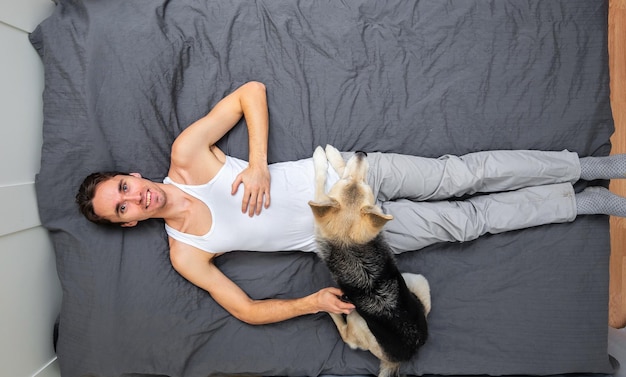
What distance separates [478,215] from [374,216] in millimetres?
755

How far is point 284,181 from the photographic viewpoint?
2.48 meters

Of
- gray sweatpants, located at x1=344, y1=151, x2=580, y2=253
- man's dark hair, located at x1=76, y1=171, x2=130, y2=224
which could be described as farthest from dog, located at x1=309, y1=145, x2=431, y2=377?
man's dark hair, located at x1=76, y1=171, x2=130, y2=224

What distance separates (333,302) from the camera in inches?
91.3

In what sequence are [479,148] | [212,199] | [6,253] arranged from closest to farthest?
[6,253] < [212,199] < [479,148]

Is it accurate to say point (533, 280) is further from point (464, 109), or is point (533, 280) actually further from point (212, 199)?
point (212, 199)

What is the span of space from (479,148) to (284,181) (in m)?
1.13

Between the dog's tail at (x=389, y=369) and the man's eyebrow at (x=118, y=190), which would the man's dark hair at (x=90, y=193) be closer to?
the man's eyebrow at (x=118, y=190)

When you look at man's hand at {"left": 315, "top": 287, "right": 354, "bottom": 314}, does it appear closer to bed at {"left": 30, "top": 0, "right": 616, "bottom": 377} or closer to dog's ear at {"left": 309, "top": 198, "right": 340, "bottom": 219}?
bed at {"left": 30, "top": 0, "right": 616, "bottom": 377}

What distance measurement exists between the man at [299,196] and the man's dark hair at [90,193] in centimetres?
1

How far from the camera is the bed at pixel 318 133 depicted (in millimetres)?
2541

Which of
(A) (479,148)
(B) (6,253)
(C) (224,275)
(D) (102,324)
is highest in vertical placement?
(A) (479,148)

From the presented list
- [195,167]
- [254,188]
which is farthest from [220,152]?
[254,188]

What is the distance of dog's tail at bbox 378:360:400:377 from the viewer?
2461 mm

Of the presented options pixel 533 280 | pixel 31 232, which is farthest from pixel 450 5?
pixel 31 232
